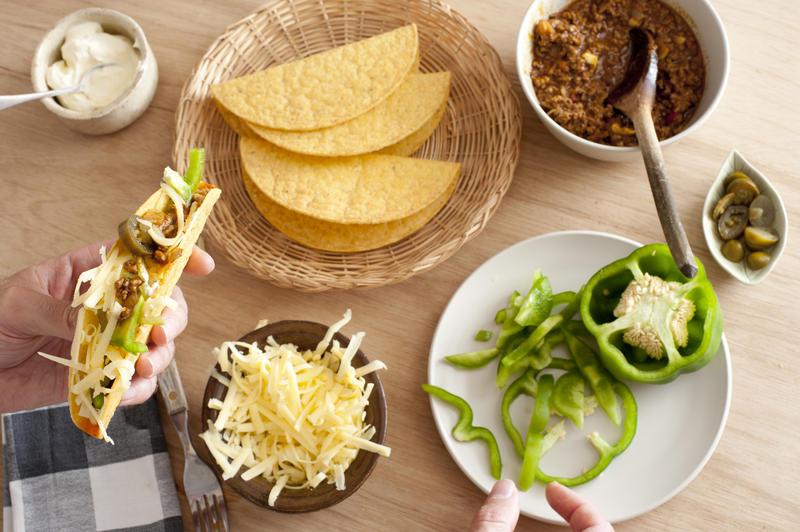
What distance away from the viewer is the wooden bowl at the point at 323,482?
6.10ft

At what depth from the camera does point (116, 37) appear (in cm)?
228

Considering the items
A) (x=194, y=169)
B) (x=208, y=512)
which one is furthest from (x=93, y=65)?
(x=208, y=512)

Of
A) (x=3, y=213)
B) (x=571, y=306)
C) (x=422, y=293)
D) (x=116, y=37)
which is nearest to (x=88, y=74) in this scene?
(x=116, y=37)

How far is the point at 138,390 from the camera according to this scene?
1.84 metres

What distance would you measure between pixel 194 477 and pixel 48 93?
49.0 inches

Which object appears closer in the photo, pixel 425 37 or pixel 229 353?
pixel 229 353

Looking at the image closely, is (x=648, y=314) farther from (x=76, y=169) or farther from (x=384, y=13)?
(x=76, y=169)

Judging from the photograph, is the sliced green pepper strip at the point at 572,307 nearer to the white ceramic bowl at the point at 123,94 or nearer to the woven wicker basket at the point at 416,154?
the woven wicker basket at the point at 416,154

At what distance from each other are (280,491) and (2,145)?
156 cm

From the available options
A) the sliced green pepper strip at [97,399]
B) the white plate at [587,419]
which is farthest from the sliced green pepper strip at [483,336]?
the sliced green pepper strip at [97,399]

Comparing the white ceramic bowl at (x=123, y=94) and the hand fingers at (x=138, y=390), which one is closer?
the hand fingers at (x=138, y=390)

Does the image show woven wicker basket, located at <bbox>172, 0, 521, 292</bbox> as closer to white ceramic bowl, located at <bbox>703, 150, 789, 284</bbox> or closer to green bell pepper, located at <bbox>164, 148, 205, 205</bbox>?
green bell pepper, located at <bbox>164, 148, 205, 205</bbox>

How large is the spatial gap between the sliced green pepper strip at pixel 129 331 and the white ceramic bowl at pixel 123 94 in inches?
34.1

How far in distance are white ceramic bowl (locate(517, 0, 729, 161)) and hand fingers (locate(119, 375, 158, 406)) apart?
4.49 ft
